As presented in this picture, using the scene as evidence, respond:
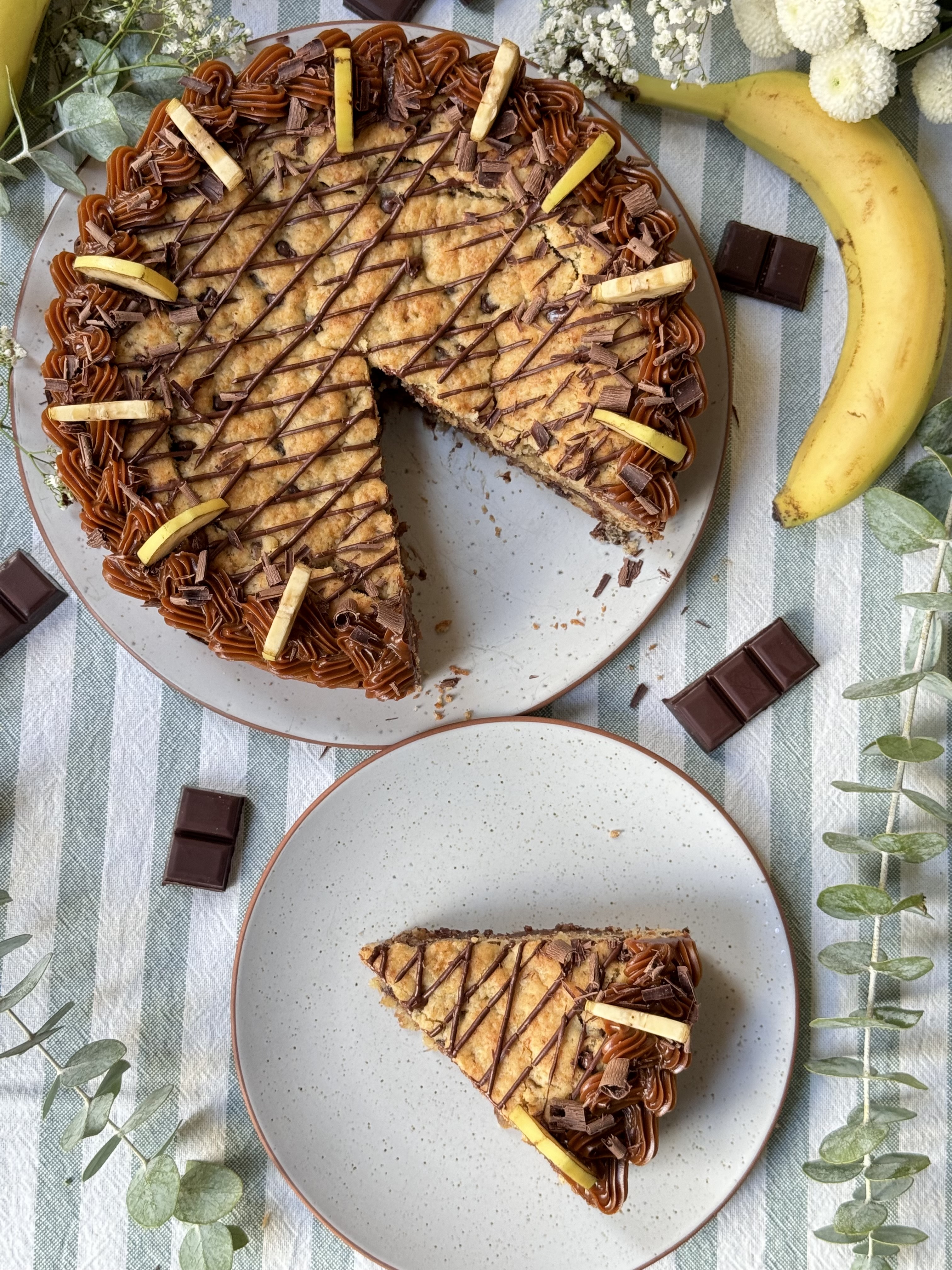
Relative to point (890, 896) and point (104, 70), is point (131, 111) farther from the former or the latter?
point (890, 896)

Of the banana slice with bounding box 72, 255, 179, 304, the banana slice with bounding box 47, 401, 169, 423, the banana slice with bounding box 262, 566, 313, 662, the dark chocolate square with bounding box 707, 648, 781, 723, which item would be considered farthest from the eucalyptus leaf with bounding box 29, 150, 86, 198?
the dark chocolate square with bounding box 707, 648, 781, 723

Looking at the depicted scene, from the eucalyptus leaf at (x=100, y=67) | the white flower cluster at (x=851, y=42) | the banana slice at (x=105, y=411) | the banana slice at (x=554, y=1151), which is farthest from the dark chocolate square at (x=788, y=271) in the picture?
the banana slice at (x=554, y=1151)

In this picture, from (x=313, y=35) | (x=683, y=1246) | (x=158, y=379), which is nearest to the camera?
(x=158, y=379)

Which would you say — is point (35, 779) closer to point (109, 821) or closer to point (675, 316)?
point (109, 821)

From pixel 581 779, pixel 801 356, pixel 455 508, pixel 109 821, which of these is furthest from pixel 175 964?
pixel 801 356

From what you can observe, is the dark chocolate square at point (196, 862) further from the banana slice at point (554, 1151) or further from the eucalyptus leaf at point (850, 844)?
the eucalyptus leaf at point (850, 844)

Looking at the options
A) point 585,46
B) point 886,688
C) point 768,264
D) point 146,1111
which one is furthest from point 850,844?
point 585,46
